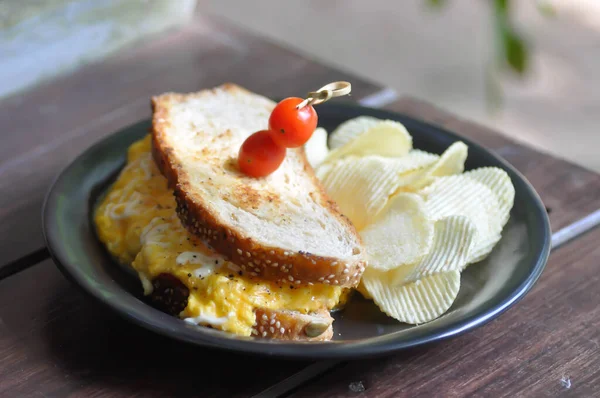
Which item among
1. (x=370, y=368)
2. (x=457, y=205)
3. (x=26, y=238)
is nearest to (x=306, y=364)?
(x=370, y=368)

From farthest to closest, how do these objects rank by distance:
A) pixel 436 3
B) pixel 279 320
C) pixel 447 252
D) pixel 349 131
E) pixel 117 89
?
pixel 117 89 < pixel 349 131 < pixel 447 252 < pixel 279 320 < pixel 436 3

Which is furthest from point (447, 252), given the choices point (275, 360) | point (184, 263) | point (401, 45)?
point (401, 45)

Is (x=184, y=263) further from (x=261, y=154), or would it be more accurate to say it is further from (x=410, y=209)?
(x=410, y=209)

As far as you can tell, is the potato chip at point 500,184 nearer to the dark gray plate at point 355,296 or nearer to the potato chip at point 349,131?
the dark gray plate at point 355,296

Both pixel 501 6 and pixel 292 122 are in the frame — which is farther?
pixel 292 122

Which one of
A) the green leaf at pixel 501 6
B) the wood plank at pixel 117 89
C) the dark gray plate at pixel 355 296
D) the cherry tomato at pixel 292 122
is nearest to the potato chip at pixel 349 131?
the dark gray plate at pixel 355 296

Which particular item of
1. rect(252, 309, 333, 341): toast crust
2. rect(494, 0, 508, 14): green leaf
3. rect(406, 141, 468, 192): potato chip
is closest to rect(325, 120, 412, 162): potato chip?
rect(406, 141, 468, 192): potato chip

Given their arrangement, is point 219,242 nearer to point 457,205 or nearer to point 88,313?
point 88,313
